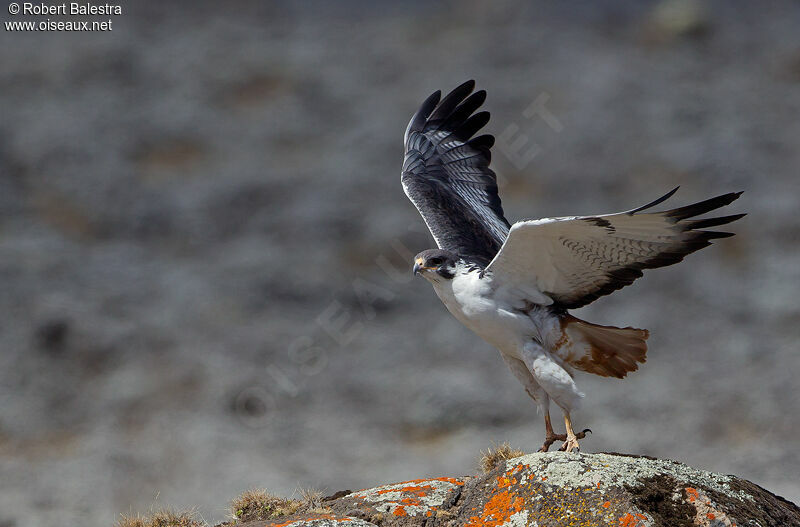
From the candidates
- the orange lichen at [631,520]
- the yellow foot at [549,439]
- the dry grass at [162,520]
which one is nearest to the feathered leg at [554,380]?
the yellow foot at [549,439]

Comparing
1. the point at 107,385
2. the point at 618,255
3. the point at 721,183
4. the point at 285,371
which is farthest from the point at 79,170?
the point at 618,255

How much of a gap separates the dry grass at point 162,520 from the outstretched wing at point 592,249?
2.51 metres

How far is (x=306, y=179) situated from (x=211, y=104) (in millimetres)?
2279

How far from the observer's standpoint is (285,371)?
14375 millimetres

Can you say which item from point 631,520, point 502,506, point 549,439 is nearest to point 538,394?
point 549,439

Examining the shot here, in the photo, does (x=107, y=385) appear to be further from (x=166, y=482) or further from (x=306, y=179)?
(x=306, y=179)

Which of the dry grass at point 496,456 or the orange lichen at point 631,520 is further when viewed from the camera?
the dry grass at point 496,456

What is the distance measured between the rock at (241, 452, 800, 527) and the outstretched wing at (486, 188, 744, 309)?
1.10 m

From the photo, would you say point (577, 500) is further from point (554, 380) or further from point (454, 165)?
point (454, 165)

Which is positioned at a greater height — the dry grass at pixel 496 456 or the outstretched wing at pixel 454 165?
the outstretched wing at pixel 454 165

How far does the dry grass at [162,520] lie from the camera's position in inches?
220

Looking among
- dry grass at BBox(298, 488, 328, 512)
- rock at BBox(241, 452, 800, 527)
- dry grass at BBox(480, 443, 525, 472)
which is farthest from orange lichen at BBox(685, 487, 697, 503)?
dry grass at BBox(298, 488, 328, 512)

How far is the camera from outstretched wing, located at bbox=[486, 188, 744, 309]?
4.97m

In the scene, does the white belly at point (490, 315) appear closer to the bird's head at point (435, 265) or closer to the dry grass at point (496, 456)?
the bird's head at point (435, 265)
